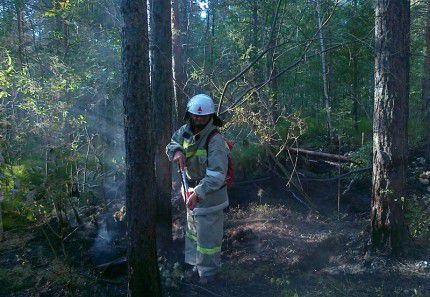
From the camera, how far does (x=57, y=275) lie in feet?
17.3

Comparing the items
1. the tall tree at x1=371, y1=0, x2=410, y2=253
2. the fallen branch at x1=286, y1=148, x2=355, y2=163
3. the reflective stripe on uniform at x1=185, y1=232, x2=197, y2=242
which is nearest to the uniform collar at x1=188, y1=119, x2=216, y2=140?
the reflective stripe on uniform at x1=185, y1=232, x2=197, y2=242

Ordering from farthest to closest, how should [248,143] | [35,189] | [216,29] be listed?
[216,29]
[248,143]
[35,189]

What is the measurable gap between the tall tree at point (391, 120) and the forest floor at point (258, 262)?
0.41 m

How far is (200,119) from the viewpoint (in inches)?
206

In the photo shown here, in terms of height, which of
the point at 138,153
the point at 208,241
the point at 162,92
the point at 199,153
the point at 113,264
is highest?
the point at 162,92

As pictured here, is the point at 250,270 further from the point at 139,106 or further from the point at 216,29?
the point at 216,29

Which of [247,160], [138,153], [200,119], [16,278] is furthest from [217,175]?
[247,160]

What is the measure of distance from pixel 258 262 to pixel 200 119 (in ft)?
7.25

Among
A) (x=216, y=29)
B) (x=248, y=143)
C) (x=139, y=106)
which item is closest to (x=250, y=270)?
(x=139, y=106)

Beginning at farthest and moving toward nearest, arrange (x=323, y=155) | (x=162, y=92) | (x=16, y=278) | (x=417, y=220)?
(x=323, y=155)
(x=162, y=92)
(x=16, y=278)
(x=417, y=220)

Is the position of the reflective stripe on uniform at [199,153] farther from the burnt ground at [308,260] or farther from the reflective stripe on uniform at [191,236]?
the burnt ground at [308,260]

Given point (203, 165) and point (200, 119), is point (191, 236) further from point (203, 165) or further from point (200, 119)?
point (200, 119)

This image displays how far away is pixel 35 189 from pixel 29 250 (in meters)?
1.13

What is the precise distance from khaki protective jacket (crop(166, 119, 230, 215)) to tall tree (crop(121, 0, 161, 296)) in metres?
0.87
